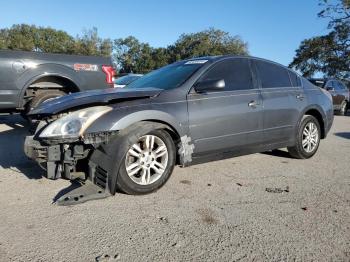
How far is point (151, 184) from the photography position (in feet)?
13.8

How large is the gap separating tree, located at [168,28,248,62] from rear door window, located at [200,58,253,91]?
187 ft

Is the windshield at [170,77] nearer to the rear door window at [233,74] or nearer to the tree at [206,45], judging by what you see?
the rear door window at [233,74]

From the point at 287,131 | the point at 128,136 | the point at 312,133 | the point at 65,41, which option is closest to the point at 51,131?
the point at 128,136

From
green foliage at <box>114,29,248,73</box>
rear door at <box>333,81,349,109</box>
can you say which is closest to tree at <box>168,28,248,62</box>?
green foliage at <box>114,29,248,73</box>

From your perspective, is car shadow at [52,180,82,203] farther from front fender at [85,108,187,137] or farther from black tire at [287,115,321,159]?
black tire at [287,115,321,159]

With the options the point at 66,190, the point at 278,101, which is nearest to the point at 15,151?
the point at 66,190

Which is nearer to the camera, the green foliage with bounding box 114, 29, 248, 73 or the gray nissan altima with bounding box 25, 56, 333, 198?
the gray nissan altima with bounding box 25, 56, 333, 198

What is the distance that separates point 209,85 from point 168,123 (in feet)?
2.29

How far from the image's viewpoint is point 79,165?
403cm

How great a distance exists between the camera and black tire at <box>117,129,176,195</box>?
13.1 feet

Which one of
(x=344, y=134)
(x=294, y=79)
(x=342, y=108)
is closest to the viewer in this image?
(x=294, y=79)

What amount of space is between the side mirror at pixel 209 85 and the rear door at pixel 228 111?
0.08 metres

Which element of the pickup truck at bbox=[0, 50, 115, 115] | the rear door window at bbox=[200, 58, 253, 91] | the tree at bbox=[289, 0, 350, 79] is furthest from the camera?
the tree at bbox=[289, 0, 350, 79]

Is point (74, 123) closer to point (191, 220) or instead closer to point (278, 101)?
point (191, 220)
